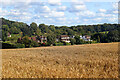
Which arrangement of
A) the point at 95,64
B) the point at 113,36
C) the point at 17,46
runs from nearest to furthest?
the point at 95,64
the point at 17,46
the point at 113,36

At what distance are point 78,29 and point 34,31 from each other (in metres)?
29.3

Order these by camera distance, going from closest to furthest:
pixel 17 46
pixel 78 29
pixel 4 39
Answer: pixel 17 46
pixel 4 39
pixel 78 29

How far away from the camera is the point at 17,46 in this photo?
205 feet

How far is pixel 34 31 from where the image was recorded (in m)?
102

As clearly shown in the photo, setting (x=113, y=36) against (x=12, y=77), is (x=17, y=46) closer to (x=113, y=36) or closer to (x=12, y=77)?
(x=113, y=36)

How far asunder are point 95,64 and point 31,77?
6766 mm

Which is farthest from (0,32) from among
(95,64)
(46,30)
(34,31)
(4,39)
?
(95,64)

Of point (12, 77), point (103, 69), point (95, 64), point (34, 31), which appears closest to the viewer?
point (12, 77)

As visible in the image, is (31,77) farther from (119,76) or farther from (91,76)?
(119,76)

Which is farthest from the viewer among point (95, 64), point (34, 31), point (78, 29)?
point (78, 29)

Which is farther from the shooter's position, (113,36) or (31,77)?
(113,36)

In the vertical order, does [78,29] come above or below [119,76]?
above

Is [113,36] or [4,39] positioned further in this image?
[4,39]

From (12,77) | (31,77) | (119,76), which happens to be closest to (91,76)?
(119,76)
